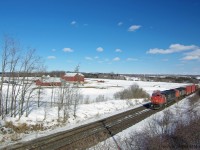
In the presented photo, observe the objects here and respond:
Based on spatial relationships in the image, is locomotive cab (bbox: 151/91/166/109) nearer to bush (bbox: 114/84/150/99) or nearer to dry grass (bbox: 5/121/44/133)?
bush (bbox: 114/84/150/99)

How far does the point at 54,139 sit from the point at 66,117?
10.6m

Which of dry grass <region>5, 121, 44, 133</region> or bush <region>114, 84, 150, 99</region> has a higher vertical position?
bush <region>114, 84, 150, 99</region>

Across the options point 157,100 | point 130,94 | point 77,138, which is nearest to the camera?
point 77,138

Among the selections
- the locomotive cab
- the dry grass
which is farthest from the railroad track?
the locomotive cab

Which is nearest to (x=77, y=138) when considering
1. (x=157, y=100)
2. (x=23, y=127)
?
(x=23, y=127)

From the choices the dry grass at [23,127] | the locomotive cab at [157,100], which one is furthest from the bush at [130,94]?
the dry grass at [23,127]

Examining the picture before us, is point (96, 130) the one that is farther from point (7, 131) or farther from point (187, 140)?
point (187, 140)

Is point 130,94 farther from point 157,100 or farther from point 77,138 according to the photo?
point 77,138

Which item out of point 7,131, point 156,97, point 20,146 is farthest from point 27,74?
point 156,97

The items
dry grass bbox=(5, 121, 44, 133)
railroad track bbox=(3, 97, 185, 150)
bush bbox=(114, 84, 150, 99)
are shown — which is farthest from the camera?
bush bbox=(114, 84, 150, 99)

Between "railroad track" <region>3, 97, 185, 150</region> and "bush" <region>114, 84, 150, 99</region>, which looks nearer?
"railroad track" <region>3, 97, 185, 150</region>

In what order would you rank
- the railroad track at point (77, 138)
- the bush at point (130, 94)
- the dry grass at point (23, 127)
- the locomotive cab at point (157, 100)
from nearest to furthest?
the railroad track at point (77, 138) → the dry grass at point (23, 127) → the locomotive cab at point (157, 100) → the bush at point (130, 94)

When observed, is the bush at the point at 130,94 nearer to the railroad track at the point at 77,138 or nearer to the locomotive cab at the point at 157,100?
the locomotive cab at the point at 157,100

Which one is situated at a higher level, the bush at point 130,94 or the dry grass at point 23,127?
the bush at point 130,94
